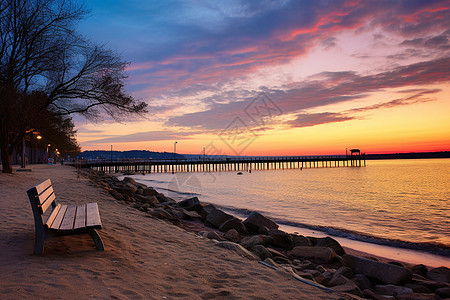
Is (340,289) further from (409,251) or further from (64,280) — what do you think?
(409,251)

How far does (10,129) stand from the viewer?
16.7 meters

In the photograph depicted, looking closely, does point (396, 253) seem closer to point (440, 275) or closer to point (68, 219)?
point (440, 275)

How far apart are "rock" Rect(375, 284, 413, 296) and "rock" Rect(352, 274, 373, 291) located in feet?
0.51

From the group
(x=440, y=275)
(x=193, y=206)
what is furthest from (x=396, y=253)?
(x=193, y=206)

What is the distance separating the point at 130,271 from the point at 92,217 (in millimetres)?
1042

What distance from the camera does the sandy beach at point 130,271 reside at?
313 cm

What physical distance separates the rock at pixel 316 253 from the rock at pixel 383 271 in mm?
612

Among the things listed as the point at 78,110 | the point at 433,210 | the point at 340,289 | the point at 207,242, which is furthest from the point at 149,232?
the point at 433,210

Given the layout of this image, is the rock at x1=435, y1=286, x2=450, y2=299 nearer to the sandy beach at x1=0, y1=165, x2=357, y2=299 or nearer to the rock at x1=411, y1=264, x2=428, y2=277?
the rock at x1=411, y1=264, x2=428, y2=277

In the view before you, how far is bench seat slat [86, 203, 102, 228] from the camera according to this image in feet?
12.7

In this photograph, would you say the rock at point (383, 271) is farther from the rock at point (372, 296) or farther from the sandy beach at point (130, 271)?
the sandy beach at point (130, 271)

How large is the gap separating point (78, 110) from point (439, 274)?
17.6 metres

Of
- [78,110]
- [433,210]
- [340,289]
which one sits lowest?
[433,210]

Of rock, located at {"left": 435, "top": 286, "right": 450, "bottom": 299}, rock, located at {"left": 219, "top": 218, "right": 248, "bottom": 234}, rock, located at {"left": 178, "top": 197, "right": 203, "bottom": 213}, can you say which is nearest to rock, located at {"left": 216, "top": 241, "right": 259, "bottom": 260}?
rock, located at {"left": 435, "top": 286, "right": 450, "bottom": 299}
